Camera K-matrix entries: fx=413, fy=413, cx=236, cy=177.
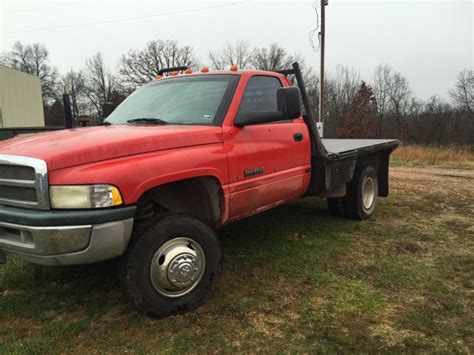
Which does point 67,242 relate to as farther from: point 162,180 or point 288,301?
point 288,301

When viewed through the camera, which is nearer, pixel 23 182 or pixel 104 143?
pixel 23 182

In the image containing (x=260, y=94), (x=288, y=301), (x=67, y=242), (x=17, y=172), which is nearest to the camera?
(x=67, y=242)

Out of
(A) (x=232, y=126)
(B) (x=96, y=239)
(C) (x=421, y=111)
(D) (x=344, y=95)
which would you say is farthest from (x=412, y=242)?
(C) (x=421, y=111)

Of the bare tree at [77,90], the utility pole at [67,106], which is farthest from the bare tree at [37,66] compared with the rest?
the utility pole at [67,106]

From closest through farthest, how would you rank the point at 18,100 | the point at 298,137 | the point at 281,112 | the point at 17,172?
the point at 17,172 < the point at 281,112 < the point at 298,137 < the point at 18,100

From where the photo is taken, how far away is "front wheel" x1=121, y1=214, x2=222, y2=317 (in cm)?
289

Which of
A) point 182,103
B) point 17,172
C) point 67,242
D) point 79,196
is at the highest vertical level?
point 182,103

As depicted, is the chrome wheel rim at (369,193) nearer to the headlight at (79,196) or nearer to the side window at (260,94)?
the side window at (260,94)

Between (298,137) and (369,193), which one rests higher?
(298,137)

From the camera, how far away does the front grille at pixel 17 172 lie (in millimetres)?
2662

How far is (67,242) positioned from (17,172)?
60cm

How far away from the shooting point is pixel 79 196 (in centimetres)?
263

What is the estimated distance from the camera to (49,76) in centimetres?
6650

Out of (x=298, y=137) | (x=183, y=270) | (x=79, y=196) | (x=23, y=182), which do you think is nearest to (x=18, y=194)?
(x=23, y=182)
